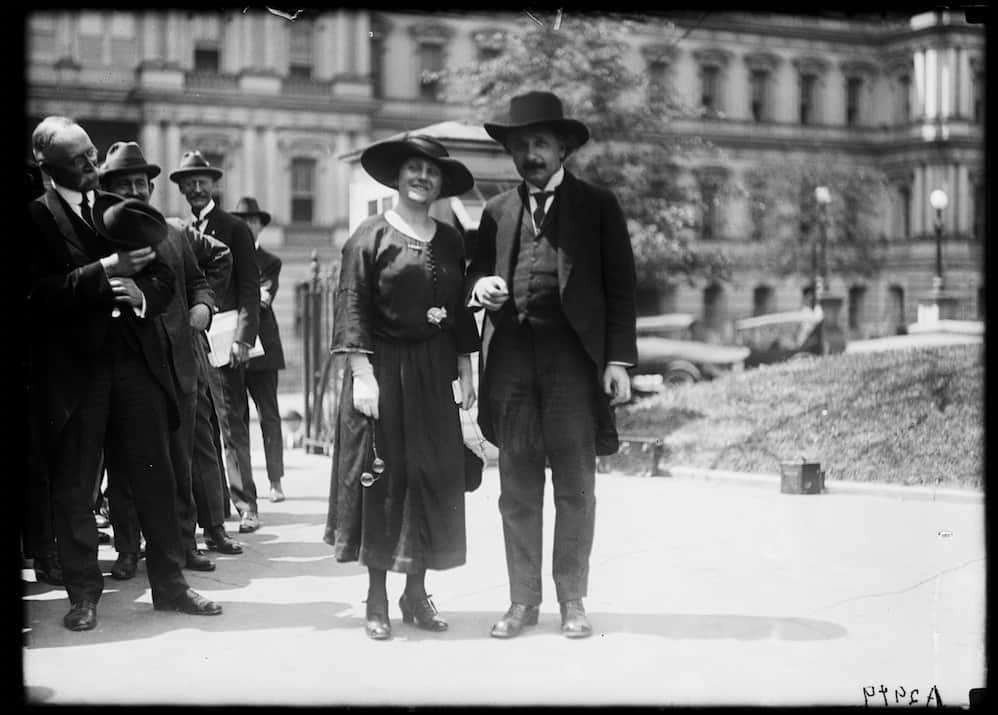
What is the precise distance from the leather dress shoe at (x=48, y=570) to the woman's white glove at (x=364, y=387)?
86.0 inches

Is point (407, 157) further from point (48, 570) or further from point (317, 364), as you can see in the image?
point (317, 364)

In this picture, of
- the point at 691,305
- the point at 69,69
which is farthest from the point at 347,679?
the point at 691,305

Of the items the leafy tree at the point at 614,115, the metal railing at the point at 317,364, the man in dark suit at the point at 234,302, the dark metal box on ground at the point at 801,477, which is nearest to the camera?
the man in dark suit at the point at 234,302

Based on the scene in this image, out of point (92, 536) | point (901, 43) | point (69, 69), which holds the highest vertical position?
point (901, 43)

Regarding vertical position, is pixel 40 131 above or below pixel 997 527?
above

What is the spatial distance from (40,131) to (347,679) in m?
2.94

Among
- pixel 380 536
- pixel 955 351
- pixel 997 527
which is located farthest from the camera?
pixel 955 351

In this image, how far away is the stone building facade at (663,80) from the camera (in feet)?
109

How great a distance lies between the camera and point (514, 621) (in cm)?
541

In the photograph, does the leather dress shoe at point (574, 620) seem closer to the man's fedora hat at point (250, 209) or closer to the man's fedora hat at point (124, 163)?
the man's fedora hat at point (124, 163)

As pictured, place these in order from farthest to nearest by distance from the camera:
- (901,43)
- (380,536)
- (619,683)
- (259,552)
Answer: (901,43) < (259,552) < (380,536) < (619,683)

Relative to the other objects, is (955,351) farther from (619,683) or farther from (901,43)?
(901,43)

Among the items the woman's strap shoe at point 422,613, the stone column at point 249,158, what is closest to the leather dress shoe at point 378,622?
the woman's strap shoe at point 422,613

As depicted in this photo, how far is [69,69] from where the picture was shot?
31.5 meters
